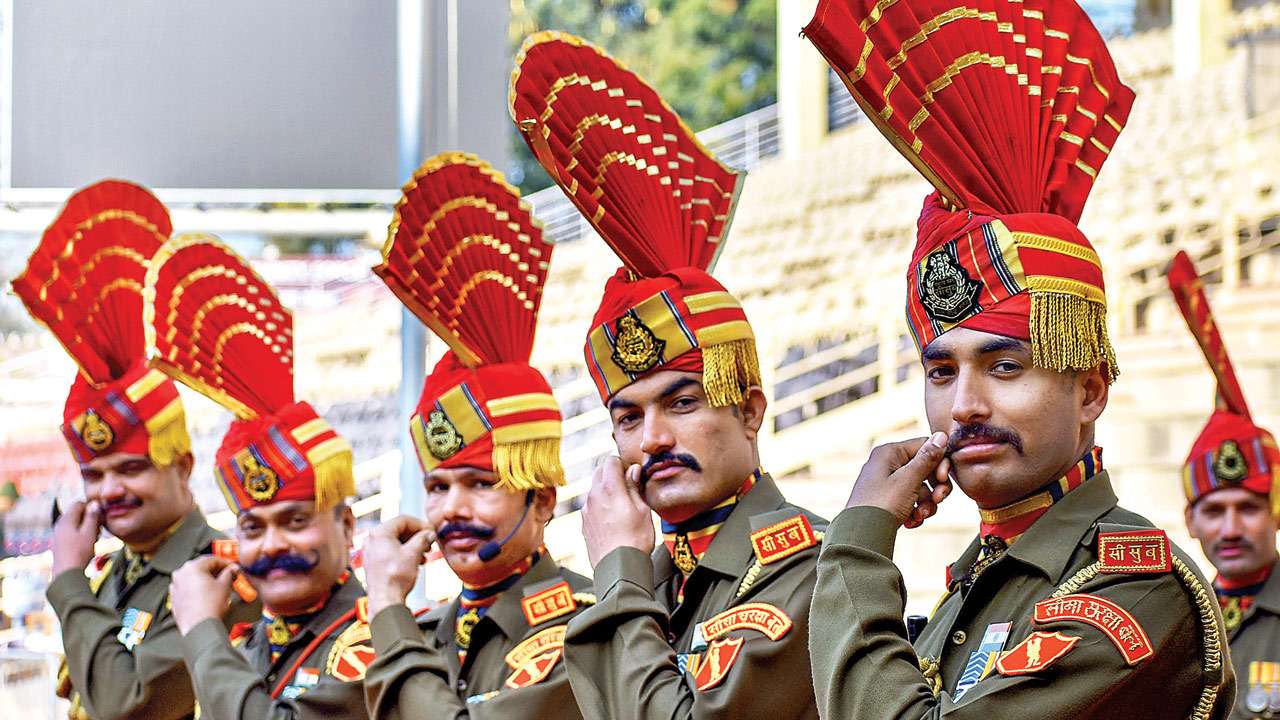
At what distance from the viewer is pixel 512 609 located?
→ 12.1ft

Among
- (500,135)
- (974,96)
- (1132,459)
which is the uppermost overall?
(500,135)

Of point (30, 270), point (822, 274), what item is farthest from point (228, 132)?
point (822, 274)

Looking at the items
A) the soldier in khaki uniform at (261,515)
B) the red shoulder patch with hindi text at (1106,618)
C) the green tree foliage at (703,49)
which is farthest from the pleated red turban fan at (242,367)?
the green tree foliage at (703,49)

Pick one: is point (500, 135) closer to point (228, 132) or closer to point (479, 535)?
point (228, 132)

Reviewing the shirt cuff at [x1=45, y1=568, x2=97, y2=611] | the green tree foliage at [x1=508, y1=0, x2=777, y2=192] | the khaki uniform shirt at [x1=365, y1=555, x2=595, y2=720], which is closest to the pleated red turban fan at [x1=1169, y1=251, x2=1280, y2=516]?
the khaki uniform shirt at [x1=365, y1=555, x2=595, y2=720]

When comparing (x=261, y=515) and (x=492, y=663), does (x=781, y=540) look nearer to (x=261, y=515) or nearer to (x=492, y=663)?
(x=492, y=663)

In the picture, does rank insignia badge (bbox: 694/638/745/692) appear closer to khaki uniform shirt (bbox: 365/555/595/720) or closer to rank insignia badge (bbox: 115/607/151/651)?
khaki uniform shirt (bbox: 365/555/595/720)

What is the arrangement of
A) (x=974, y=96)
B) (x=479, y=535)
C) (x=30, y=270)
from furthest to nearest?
(x=30, y=270), (x=479, y=535), (x=974, y=96)

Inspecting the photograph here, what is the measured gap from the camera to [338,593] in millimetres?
4355

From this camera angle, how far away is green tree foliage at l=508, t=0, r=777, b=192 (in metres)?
19.4

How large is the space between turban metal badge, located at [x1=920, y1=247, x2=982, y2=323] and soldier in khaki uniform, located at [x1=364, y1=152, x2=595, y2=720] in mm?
1378

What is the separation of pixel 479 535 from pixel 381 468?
4810 millimetres

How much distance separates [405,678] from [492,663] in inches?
9.4

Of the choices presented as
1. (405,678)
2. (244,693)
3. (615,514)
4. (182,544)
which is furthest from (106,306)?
(615,514)
